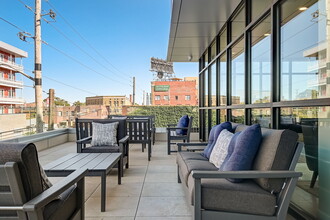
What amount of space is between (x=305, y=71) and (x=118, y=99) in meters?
12.4

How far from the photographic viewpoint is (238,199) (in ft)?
5.55

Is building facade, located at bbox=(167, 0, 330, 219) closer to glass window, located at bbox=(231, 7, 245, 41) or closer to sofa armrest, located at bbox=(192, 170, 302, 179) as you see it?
glass window, located at bbox=(231, 7, 245, 41)

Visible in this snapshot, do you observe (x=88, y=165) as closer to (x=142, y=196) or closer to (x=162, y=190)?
(x=142, y=196)

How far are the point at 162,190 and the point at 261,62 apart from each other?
6.73 ft

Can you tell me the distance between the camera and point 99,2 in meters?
13.4

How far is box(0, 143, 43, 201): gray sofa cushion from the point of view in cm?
114

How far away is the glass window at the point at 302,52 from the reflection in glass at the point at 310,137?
0.42 feet

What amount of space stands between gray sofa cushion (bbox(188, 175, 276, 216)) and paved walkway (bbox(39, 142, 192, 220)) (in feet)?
2.09

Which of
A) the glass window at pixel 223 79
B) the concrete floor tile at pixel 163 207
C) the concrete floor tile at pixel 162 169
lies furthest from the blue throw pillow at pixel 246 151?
the glass window at pixel 223 79

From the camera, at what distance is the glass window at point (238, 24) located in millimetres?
3739

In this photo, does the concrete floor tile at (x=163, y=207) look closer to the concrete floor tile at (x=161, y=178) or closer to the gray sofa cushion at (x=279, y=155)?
the concrete floor tile at (x=161, y=178)

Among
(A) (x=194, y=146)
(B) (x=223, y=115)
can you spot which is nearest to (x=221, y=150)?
(A) (x=194, y=146)

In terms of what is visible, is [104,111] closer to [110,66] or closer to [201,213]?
[201,213]

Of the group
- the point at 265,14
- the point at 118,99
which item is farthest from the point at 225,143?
the point at 118,99
